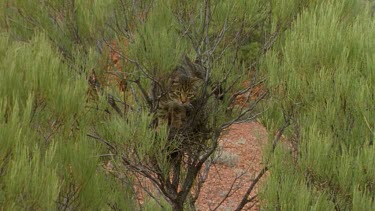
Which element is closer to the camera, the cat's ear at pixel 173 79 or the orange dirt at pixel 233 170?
the cat's ear at pixel 173 79

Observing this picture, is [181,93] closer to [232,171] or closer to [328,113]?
[328,113]

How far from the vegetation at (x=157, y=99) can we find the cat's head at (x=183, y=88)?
0.09 m

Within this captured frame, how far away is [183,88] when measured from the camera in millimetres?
3891

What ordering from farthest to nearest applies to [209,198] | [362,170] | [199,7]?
[209,198] < [199,7] < [362,170]

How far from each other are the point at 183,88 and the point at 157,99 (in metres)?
0.19

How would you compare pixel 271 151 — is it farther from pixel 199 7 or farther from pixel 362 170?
pixel 199 7

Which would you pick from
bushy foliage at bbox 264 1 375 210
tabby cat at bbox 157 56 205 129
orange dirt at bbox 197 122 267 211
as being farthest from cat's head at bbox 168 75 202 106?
orange dirt at bbox 197 122 267 211

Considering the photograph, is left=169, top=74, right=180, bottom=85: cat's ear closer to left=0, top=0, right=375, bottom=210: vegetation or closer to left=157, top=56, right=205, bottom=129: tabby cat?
left=157, top=56, right=205, bottom=129: tabby cat

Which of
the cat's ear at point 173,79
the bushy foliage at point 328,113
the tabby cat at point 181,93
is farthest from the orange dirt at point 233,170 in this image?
the bushy foliage at point 328,113

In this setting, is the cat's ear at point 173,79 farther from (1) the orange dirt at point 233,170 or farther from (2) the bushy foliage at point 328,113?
(1) the orange dirt at point 233,170

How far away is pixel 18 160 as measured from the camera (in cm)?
233

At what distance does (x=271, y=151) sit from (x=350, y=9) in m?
1.35

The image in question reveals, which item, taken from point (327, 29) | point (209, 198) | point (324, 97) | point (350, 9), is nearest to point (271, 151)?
point (324, 97)

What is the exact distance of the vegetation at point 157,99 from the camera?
8.87 ft
